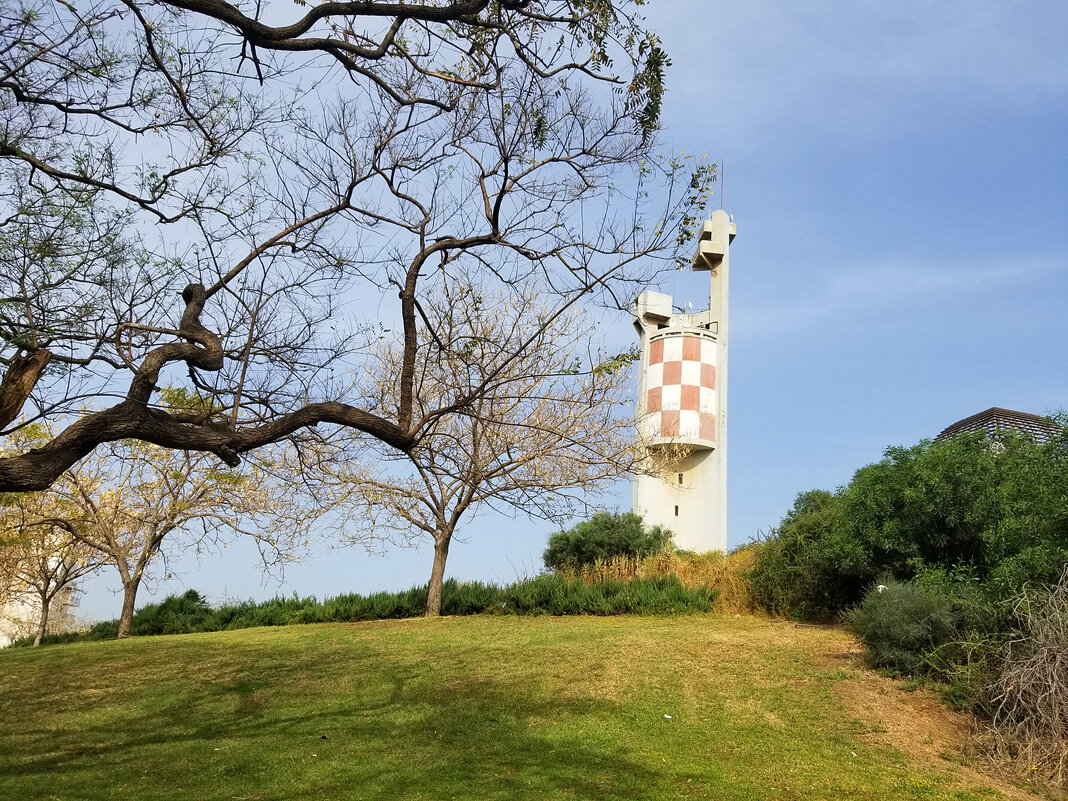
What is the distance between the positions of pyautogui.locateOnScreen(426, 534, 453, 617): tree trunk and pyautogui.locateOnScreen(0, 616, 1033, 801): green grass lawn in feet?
10.3

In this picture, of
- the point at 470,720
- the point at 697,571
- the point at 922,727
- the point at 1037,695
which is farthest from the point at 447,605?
the point at 1037,695

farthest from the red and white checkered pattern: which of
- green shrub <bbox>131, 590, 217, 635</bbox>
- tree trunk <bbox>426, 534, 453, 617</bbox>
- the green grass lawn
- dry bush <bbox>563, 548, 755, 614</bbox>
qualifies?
green shrub <bbox>131, 590, 217, 635</bbox>

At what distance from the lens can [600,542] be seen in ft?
78.1

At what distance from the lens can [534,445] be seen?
17.7m

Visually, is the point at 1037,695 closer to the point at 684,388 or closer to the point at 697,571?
the point at 697,571

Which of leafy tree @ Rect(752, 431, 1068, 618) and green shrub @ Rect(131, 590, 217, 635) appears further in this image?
green shrub @ Rect(131, 590, 217, 635)

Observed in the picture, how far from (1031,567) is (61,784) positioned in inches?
403

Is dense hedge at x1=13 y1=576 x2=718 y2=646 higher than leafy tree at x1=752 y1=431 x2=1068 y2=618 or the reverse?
the reverse

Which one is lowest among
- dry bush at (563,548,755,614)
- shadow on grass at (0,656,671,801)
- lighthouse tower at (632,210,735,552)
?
shadow on grass at (0,656,671,801)

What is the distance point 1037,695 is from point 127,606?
1917 cm

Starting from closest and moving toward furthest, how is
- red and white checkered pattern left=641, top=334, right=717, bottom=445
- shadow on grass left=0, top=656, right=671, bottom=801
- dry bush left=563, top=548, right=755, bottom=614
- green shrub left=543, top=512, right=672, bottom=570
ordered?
shadow on grass left=0, top=656, right=671, bottom=801
dry bush left=563, top=548, right=755, bottom=614
green shrub left=543, top=512, right=672, bottom=570
red and white checkered pattern left=641, top=334, right=717, bottom=445

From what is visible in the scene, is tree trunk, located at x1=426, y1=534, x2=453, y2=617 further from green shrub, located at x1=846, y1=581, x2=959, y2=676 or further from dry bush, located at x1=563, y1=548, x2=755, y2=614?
green shrub, located at x1=846, y1=581, x2=959, y2=676

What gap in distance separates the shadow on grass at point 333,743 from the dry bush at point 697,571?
23.2 ft

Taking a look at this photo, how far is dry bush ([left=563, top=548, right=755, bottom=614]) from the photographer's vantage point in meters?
17.4
